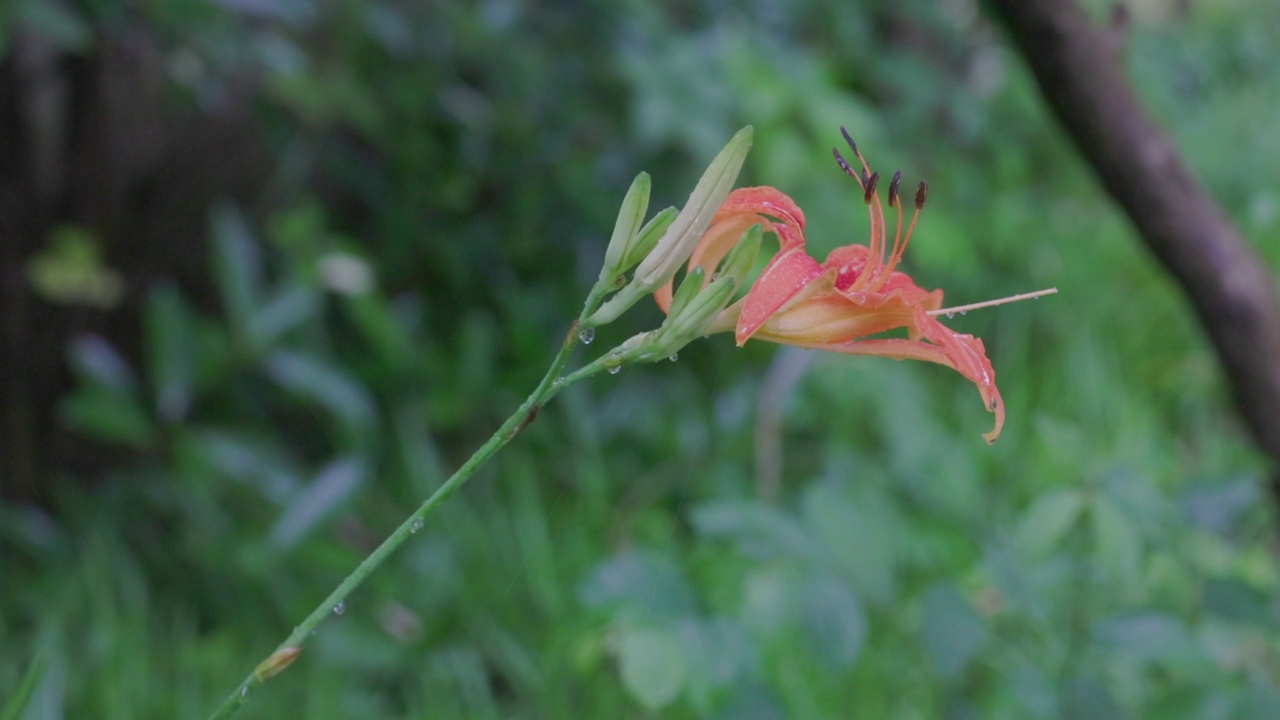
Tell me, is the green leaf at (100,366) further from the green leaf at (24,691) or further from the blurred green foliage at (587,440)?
the green leaf at (24,691)

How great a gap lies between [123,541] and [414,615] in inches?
26.8

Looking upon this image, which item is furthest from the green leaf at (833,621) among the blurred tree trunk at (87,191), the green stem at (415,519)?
the blurred tree trunk at (87,191)

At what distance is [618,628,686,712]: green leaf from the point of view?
93cm

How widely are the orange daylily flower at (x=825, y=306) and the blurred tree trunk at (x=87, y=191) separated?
1.76 m

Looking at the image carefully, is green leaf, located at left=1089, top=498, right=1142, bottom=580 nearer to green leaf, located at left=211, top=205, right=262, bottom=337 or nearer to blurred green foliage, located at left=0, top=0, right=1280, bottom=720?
blurred green foliage, located at left=0, top=0, right=1280, bottom=720

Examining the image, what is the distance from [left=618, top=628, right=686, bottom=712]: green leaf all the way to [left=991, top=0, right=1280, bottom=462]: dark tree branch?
728 mm

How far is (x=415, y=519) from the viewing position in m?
0.48

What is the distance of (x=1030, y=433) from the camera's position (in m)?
2.17

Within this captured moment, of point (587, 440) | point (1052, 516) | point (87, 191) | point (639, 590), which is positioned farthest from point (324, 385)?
point (1052, 516)

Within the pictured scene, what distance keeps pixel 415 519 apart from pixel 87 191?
1.95 metres

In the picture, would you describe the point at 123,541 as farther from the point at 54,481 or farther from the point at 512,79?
the point at 512,79

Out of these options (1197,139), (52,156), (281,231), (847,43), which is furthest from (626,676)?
(1197,139)

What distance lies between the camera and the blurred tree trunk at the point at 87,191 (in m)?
2.02

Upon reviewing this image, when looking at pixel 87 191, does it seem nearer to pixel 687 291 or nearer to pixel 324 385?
pixel 324 385
